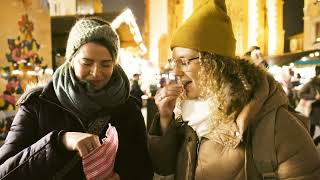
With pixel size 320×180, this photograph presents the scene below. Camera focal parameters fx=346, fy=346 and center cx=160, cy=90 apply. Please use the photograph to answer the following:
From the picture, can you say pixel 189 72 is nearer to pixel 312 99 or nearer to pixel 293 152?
pixel 293 152

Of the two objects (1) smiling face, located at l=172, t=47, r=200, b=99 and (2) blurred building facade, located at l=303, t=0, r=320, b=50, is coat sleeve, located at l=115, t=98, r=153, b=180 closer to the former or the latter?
(1) smiling face, located at l=172, t=47, r=200, b=99

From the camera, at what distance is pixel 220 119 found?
7.26ft

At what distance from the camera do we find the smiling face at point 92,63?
7.15 feet

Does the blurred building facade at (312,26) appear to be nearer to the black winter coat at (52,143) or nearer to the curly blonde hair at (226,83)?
the curly blonde hair at (226,83)

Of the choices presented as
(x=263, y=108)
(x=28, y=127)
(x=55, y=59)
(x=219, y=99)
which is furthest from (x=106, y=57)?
(x=55, y=59)

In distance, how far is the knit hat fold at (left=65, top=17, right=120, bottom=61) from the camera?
220 cm

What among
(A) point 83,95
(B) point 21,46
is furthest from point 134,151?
(B) point 21,46

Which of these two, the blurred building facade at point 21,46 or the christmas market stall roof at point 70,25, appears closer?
the blurred building facade at point 21,46

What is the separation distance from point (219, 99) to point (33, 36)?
6.55 metres

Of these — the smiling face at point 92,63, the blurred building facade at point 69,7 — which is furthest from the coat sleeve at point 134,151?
the blurred building facade at point 69,7

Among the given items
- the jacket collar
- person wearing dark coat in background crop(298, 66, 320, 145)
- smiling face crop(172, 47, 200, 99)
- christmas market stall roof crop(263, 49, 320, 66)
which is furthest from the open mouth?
christmas market stall roof crop(263, 49, 320, 66)

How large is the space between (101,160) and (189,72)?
844mm

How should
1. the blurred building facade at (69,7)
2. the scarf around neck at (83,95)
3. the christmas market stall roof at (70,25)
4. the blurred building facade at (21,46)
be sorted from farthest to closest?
the blurred building facade at (69,7) < the christmas market stall roof at (70,25) < the blurred building facade at (21,46) < the scarf around neck at (83,95)

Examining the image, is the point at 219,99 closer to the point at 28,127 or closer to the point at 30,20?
the point at 28,127
